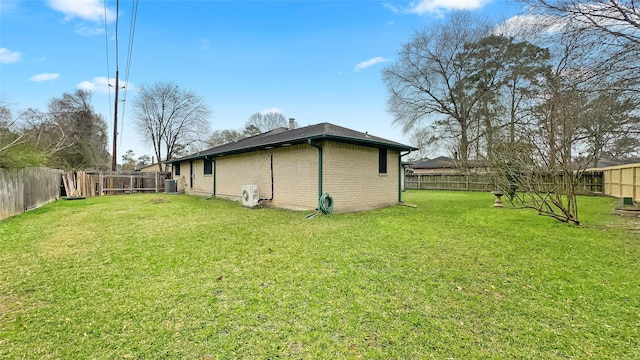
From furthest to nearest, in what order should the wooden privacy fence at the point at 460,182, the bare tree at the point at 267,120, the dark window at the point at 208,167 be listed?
1. the bare tree at the point at 267,120
2. the wooden privacy fence at the point at 460,182
3. the dark window at the point at 208,167

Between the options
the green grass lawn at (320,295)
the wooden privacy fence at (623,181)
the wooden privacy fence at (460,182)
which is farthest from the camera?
the wooden privacy fence at (460,182)

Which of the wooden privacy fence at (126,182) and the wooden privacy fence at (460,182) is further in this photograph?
the wooden privacy fence at (126,182)

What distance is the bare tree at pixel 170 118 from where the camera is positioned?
27984mm

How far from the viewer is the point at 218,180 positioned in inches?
560

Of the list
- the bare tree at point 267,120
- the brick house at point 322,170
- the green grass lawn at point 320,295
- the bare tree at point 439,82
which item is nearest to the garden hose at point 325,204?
the brick house at point 322,170

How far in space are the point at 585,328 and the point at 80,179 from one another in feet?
66.3

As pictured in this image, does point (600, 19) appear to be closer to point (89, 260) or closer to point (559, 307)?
point (559, 307)

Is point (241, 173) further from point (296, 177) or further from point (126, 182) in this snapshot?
point (126, 182)

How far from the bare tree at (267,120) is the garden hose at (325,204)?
31.7m

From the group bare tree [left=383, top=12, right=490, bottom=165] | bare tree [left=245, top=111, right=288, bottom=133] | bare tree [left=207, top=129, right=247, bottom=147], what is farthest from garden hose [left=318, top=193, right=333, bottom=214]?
bare tree [left=245, top=111, right=288, bottom=133]

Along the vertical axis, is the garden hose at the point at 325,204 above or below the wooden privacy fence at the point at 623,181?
below

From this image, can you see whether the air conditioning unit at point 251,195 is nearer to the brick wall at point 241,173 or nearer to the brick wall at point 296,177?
the brick wall at point 241,173

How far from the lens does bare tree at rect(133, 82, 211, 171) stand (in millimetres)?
27984

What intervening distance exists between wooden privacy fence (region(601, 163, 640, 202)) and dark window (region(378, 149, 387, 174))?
974 cm
